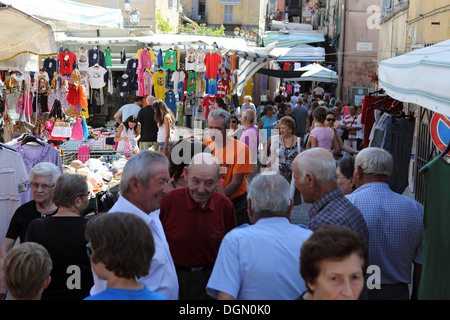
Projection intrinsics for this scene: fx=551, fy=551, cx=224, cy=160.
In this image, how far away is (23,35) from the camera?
6211 millimetres

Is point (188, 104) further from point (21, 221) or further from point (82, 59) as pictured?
point (21, 221)

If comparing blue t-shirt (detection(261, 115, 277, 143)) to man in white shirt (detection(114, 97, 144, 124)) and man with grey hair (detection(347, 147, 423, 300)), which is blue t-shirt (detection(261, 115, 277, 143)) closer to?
man in white shirt (detection(114, 97, 144, 124))

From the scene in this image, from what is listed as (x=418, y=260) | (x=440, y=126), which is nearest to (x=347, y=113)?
(x=440, y=126)

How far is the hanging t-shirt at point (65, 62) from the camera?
1049cm

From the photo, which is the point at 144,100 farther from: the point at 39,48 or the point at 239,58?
the point at 39,48

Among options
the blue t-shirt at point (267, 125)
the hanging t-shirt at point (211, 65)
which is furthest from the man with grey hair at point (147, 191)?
the hanging t-shirt at point (211, 65)

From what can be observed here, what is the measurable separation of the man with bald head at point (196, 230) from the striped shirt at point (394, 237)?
1045 millimetres

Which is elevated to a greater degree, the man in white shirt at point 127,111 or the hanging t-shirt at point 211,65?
the hanging t-shirt at point 211,65

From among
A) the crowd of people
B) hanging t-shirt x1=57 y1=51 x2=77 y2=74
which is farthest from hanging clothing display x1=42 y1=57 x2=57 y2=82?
the crowd of people

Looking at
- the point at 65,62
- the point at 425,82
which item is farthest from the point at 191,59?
the point at 425,82

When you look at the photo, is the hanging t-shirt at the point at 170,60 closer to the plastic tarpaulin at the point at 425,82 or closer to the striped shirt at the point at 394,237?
the plastic tarpaulin at the point at 425,82

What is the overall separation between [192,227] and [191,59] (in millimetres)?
9231
